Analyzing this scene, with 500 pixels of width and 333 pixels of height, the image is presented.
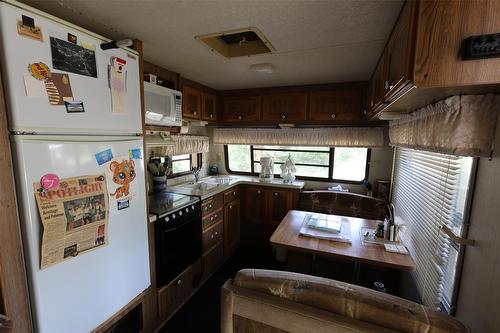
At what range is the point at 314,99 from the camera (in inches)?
113

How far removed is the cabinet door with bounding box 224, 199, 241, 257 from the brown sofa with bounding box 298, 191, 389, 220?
2.94 ft

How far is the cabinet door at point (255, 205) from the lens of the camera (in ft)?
10.5

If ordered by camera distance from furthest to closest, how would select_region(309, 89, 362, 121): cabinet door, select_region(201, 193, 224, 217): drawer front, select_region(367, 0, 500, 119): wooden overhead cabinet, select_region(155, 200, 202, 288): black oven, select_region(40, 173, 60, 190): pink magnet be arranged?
select_region(309, 89, 362, 121): cabinet door < select_region(201, 193, 224, 217): drawer front < select_region(155, 200, 202, 288): black oven < select_region(40, 173, 60, 190): pink magnet < select_region(367, 0, 500, 119): wooden overhead cabinet

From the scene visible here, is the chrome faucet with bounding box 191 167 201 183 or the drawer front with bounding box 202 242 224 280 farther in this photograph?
the chrome faucet with bounding box 191 167 201 183

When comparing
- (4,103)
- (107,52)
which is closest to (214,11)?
(107,52)

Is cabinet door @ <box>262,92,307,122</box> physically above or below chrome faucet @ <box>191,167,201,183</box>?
above

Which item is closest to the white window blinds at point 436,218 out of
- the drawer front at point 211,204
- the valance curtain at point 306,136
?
the valance curtain at point 306,136

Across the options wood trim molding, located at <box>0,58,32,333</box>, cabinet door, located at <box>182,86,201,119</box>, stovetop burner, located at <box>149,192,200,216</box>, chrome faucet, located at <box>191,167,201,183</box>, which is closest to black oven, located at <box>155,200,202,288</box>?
stovetop burner, located at <box>149,192,200,216</box>

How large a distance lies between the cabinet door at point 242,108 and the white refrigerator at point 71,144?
5.75 feet

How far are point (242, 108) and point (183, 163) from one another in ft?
3.75

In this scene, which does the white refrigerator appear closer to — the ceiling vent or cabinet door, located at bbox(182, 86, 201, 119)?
the ceiling vent

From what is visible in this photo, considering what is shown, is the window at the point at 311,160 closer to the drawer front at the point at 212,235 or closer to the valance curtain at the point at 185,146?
the valance curtain at the point at 185,146

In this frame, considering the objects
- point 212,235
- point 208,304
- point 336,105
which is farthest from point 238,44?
point 208,304

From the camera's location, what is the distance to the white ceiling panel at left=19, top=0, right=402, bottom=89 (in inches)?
46.8
